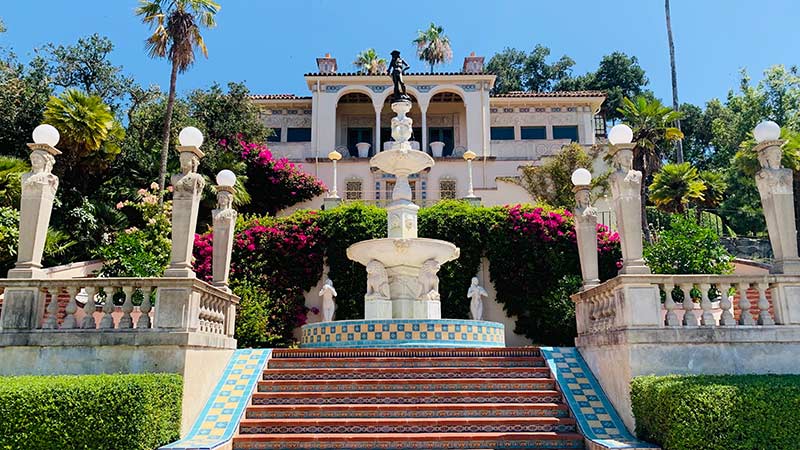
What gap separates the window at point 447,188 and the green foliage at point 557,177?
4.79 metres

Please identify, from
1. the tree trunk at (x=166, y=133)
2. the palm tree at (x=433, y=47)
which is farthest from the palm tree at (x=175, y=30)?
the palm tree at (x=433, y=47)

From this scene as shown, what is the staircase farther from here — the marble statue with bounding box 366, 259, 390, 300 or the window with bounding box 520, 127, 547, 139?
the window with bounding box 520, 127, 547, 139

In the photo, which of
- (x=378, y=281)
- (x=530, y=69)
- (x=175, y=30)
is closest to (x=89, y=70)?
(x=175, y=30)

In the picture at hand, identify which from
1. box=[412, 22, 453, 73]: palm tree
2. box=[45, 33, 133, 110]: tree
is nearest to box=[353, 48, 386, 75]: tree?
box=[412, 22, 453, 73]: palm tree

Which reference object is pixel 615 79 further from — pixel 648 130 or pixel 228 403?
pixel 228 403

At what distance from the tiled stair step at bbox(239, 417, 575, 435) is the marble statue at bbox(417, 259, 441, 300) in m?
5.44

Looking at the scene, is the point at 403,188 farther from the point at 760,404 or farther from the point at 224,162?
the point at 224,162

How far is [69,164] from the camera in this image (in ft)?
66.1

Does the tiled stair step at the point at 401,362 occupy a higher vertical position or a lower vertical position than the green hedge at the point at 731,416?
higher

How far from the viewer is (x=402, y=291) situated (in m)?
13.9

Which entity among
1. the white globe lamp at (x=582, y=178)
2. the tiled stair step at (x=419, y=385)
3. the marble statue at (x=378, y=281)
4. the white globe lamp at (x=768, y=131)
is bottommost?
the tiled stair step at (x=419, y=385)

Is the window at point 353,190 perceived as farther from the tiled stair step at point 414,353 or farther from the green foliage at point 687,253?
the tiled stair step at point 414,353

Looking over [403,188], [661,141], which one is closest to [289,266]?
[403,188]

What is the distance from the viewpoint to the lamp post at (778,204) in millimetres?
8188
